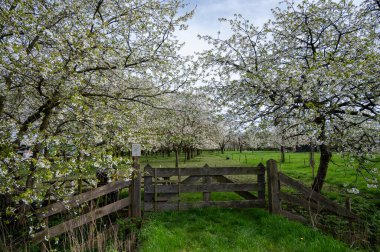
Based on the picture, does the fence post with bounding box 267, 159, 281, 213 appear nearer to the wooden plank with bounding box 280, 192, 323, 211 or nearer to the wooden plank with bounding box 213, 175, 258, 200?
the wooden plank with bounding box 280, 192, 323, 211

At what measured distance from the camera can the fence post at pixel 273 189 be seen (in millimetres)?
8256

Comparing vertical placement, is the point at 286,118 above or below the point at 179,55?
below

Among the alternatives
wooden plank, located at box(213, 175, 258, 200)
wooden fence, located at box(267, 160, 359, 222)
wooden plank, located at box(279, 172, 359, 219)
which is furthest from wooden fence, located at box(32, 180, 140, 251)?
wooden plank, located at box(279, 172, 359, 219)

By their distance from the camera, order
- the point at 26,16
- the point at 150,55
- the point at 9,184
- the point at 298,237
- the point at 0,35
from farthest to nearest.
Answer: the point at 150,55 → the point at 298,237 → the point at 0,35 → the point at 26,16 → the point at 9,184

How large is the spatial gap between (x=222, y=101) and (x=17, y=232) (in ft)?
26.8

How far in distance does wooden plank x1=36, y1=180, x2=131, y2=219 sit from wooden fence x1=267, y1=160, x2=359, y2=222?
456 cm

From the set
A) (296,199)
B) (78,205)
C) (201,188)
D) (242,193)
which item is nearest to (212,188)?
(201,188)

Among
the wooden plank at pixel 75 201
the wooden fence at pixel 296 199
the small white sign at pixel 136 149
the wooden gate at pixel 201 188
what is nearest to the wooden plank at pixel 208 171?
the wooden gate at pixel 201 188

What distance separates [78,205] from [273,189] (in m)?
5.75

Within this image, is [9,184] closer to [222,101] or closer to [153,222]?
[153,222]

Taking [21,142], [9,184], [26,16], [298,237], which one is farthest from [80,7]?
[298,237]

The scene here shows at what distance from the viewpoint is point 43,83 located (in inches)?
236

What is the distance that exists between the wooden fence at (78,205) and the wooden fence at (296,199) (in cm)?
426

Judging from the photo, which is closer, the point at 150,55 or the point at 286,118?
the point at 150,55
